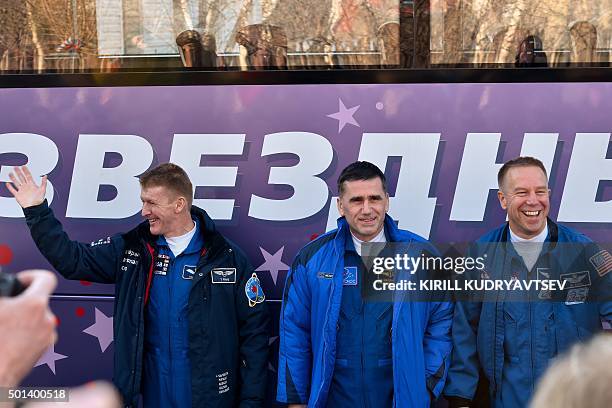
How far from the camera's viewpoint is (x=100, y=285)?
429 centimetres

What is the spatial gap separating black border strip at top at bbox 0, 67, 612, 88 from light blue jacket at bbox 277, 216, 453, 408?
825mm

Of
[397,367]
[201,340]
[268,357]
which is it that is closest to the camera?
[397,367]

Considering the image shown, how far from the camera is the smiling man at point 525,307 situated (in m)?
3.64

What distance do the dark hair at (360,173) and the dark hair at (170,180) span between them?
0.79m

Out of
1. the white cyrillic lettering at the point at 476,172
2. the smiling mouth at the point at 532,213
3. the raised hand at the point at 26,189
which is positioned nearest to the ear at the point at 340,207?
the white cyrillic lettering at the point at 476,172

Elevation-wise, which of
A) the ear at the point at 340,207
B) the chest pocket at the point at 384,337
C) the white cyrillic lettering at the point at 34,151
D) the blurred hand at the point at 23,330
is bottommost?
the chest pocket at the point at 384,337

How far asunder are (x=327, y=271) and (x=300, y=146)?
2.58ft

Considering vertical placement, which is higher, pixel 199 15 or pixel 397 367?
pixel 199 15

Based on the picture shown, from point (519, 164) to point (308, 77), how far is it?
3.86 feet

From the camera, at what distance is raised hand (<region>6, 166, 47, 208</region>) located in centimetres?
389

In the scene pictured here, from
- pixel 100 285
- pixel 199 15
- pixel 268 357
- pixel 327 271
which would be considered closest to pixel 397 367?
pixel 327 271

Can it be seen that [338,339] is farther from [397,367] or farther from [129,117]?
[129,117]

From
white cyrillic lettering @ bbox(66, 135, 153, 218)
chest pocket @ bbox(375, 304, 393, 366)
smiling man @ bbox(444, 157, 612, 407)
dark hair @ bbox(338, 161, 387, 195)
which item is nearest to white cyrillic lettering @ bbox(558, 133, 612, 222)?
smiling man @ bbox(444, 157, 612, 407)

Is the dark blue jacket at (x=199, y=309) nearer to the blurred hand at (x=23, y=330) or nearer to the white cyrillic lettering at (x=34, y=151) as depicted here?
the white cyrillic lettering at (x=34, y=151)
